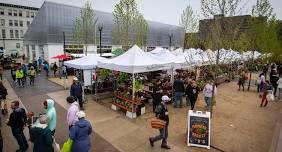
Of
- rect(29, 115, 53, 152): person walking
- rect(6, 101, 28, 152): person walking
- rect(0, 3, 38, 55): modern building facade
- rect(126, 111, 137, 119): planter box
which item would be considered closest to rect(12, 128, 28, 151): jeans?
rect(6, 101, 28, 152): person walking

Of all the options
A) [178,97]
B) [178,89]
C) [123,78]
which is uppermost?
[123,78]

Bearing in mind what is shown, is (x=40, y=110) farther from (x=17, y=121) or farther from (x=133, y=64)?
(x=133, y=64)

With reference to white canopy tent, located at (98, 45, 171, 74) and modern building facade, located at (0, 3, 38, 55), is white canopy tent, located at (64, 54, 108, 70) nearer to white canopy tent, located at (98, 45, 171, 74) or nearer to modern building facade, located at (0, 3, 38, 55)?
white canopy tent, located at (98, 45, 171, 74)

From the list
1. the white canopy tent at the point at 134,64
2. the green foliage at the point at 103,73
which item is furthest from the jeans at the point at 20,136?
the green foliage at the point at 103,73

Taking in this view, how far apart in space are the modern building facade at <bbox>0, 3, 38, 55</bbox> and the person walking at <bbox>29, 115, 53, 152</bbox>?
6283 centimetres

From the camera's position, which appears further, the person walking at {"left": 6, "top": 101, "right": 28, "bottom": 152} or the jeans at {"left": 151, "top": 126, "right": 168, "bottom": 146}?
the jeans at {"left": 151, "top": 126, "right": 168, "bottom": 146}

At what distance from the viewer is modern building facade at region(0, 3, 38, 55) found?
57562 mm

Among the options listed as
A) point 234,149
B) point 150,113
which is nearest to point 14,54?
point 150,113

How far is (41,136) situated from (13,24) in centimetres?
6989

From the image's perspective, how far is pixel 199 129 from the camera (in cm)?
622

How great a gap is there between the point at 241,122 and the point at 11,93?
46.6 ft

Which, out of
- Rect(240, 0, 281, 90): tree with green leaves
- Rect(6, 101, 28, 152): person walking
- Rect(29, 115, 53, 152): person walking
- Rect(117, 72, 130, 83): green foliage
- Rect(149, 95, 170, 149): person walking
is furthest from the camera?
Rect(240, 0, 281, 90): tree with green leaves

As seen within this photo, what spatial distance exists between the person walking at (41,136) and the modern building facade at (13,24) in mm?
62828

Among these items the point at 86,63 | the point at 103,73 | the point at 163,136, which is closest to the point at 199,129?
the point at 163,136
